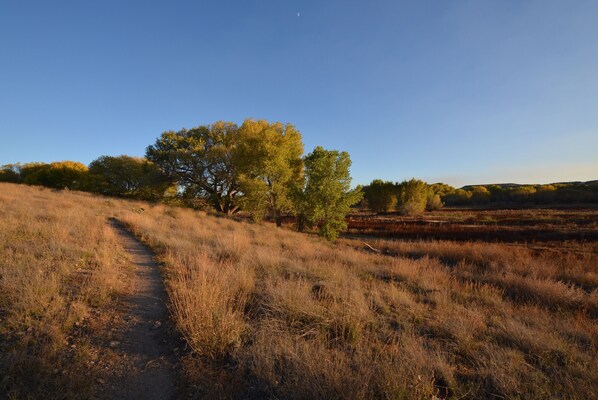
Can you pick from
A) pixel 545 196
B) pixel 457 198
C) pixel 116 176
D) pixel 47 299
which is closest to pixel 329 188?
pixel 47 299

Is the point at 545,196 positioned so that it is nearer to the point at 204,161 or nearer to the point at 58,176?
the point at 204,161

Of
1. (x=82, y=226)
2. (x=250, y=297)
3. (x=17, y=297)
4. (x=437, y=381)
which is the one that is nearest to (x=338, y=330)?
(x=437, y=381)

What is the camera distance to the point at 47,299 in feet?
14.3

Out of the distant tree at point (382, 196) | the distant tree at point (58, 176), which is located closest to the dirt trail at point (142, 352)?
the distant tree at point (58, 176)

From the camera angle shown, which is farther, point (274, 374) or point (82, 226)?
point (82, 226)

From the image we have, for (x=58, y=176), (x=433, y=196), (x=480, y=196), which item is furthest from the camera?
(x=480, y=196)

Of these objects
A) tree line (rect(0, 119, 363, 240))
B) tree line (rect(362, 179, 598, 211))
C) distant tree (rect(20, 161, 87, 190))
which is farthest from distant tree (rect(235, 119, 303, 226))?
tree line (rect(362, 179, 598, 211))

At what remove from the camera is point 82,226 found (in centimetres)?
1054

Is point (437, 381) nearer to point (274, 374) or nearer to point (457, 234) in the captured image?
point (274, 374)

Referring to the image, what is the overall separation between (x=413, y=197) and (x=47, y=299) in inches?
2774

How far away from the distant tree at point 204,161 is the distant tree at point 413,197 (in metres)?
50.4

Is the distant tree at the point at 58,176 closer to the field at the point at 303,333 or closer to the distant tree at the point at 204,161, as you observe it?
the distant tree at the point at 204,161

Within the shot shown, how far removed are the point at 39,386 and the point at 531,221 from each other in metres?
50.8

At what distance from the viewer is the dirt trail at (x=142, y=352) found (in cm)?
300
